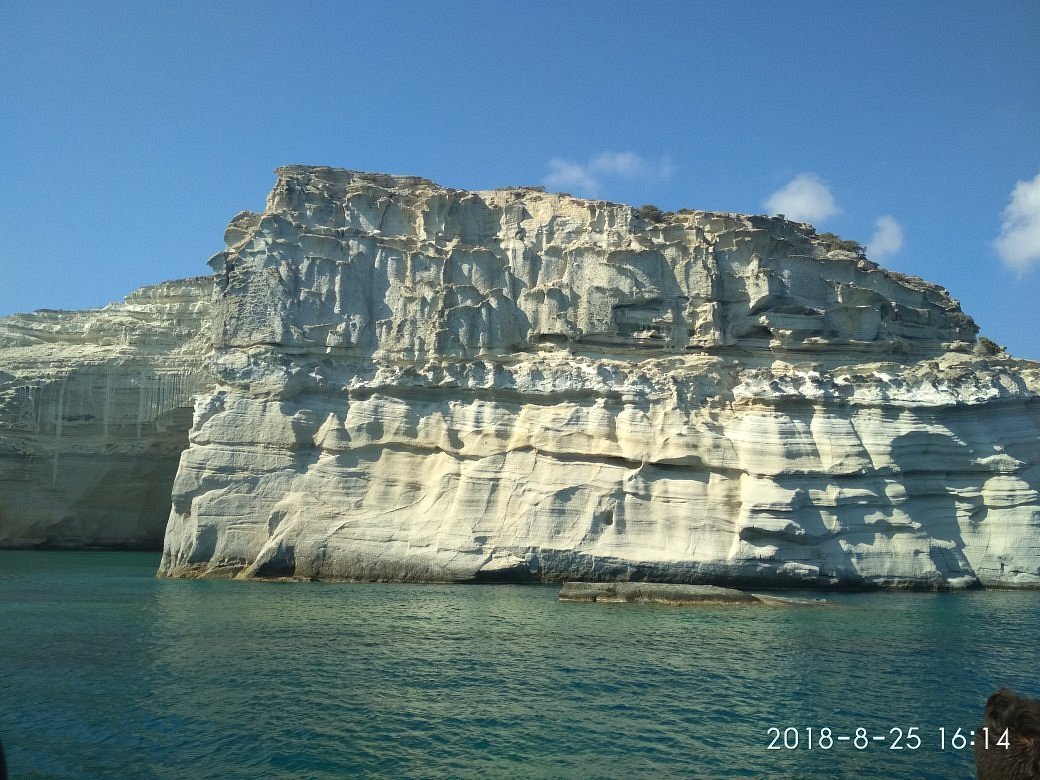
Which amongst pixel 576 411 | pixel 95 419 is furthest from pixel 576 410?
pixel 95 419

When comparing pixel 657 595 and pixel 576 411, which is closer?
pixel 657 595

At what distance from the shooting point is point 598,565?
22016 mm

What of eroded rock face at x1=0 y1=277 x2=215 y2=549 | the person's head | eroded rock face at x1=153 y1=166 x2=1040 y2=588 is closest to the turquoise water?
eroded rock face at x1=153 y1=166 x2=1040 y2=588

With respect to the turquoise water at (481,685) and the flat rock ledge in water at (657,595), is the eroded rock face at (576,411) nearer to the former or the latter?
the flat rock ledge in water at (657,595)

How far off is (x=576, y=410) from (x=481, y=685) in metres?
13.4

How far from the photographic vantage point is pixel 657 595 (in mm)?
19656

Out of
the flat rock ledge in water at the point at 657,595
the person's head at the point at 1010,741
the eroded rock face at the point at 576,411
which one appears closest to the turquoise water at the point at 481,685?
the flat rock ledge in water at the point at 657,595

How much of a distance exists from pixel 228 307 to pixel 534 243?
10.2 meters

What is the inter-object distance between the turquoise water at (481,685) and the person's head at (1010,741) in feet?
18.1

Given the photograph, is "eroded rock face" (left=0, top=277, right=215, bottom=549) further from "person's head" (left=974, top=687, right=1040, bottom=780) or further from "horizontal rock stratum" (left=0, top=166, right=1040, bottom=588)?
"person's head" (left=974, top=687, right=1040, bottom=780)

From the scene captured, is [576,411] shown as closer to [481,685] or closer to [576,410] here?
[576,410]

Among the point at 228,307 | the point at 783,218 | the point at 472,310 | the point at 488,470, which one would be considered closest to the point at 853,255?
the point at 783,218

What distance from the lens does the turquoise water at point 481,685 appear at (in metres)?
8.47

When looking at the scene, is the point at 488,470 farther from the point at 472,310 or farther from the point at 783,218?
the point at 783,218
